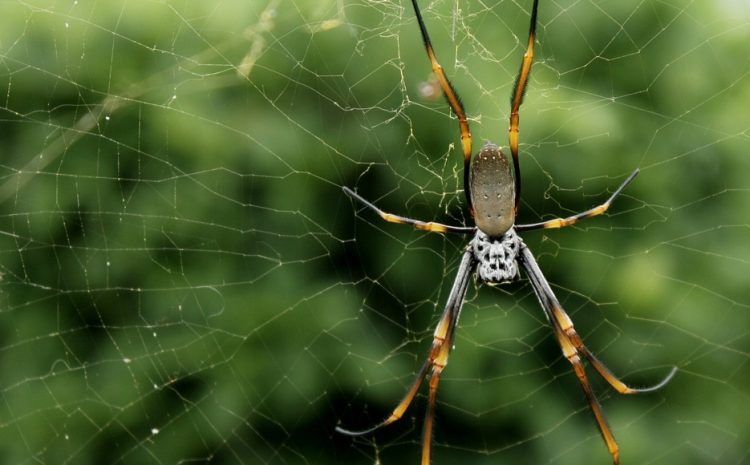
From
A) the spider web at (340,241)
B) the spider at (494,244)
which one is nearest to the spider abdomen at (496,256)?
the spider at (494,244)

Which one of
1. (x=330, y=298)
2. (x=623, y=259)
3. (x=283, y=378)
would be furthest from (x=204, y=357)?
(x=623, y=259)

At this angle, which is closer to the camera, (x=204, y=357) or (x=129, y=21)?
(x=129, y=21)

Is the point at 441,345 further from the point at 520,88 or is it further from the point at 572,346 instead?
the point at 520,88

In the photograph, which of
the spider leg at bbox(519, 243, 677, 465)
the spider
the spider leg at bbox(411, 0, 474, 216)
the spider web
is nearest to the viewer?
the spider leg at bbox(411, 0, 474, 216)

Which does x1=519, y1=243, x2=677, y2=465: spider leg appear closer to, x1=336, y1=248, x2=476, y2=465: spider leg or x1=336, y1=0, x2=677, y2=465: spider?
x1=336, y1=0, x2=677, y2=465: spider

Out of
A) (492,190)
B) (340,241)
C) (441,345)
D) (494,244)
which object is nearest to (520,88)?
(492,190)

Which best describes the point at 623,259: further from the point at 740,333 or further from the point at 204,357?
the point at 204,357

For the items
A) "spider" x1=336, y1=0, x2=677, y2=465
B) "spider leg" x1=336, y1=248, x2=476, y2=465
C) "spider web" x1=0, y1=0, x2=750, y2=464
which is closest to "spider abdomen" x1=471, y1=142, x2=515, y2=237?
"spider" x1=336, y1=0, x2=677, y2=465
